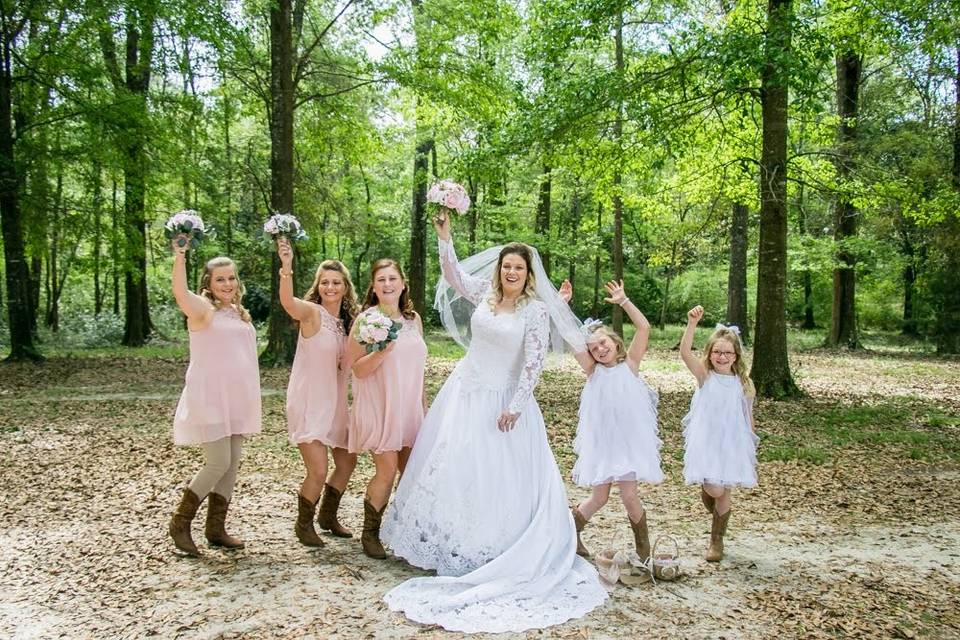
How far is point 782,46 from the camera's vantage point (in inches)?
366

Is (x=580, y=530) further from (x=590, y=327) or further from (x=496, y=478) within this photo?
(x=590, y=327)

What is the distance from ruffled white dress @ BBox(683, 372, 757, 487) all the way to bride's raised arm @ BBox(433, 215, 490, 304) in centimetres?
188

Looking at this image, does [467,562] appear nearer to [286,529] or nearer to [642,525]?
[642,525]

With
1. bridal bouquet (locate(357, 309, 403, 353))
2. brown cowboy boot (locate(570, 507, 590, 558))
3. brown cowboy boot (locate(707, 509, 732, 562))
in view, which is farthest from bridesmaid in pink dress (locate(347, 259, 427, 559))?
brown cowboy boot (locate(707, 509, 732, 562))

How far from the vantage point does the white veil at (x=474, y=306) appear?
4.98 metres

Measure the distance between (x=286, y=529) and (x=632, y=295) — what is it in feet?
106

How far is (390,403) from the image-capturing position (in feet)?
16.4

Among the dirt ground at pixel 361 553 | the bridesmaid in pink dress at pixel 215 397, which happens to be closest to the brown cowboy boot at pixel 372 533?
the dirt ground at pixel 361 553

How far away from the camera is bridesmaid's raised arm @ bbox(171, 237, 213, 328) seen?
187 inches

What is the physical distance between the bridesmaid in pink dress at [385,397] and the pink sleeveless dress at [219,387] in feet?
2.56

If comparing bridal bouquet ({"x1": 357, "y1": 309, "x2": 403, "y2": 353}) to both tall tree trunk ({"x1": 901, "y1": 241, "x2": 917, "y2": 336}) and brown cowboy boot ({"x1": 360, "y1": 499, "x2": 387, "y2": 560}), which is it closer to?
brown cowboy boot ({"x1": 360, "y1": 499, "x2": 387, "y2": 560})

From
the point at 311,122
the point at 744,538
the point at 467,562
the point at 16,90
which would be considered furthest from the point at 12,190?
the point at 744,538

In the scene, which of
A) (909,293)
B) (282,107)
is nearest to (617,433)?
(282,107)

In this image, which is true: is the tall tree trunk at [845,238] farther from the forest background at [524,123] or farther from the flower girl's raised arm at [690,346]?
the flower girl's raised arm at [690,346]
